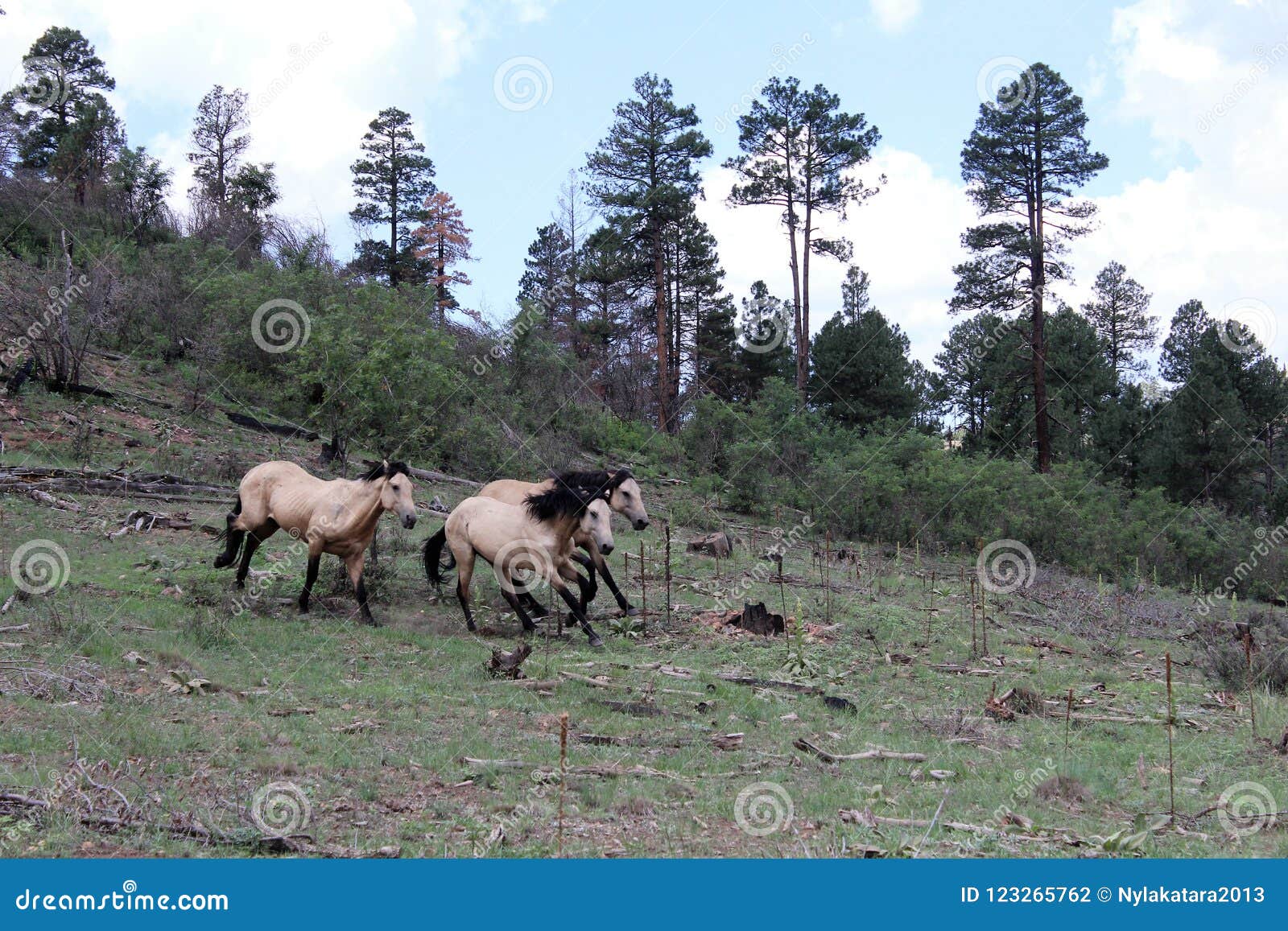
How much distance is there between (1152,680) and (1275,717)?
86.7 inches

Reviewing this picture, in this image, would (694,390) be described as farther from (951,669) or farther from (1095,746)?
(1095,746)

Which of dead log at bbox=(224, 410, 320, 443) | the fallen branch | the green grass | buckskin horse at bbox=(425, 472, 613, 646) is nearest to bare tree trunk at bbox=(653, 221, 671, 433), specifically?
dead log at bbox=(224, 410, 320, 443)

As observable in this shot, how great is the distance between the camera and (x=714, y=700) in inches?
340

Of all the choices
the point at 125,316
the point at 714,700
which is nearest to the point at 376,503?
the point at 714,700


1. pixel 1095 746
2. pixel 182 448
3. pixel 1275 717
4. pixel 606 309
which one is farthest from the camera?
pixel 606 309

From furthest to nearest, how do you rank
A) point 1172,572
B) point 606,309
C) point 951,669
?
point 606,309 → point 1172,572 → point 951,669

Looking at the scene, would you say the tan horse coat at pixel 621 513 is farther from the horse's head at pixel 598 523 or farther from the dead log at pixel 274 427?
the dead log at pixel 274 427

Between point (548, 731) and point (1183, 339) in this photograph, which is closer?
point (548, 731)
